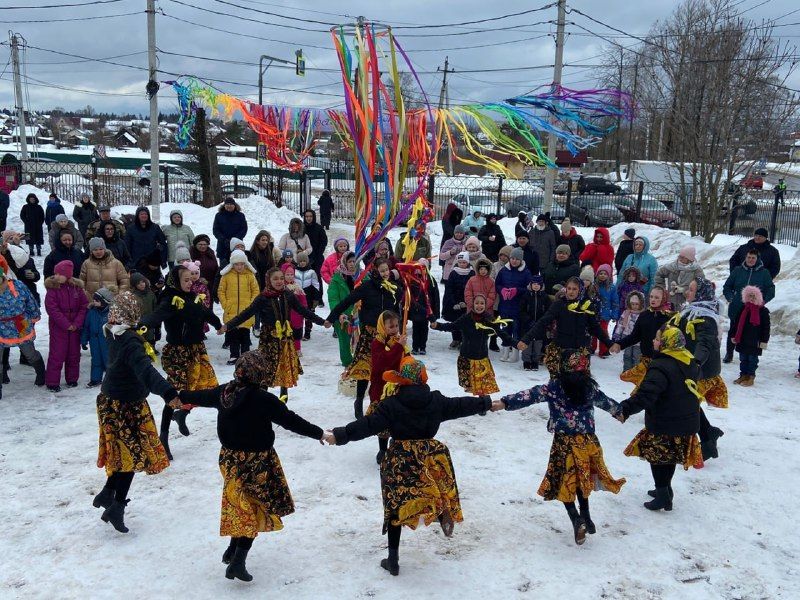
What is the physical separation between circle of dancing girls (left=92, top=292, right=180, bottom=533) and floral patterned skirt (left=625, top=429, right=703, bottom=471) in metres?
3.60

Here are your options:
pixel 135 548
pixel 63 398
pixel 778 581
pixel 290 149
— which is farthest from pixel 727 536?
pixel 290 149

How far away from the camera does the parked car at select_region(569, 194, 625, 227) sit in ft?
74.2

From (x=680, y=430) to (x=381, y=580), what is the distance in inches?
98.4

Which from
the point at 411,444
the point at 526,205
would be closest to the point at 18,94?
the point at 526,205

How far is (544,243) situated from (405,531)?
295 inches

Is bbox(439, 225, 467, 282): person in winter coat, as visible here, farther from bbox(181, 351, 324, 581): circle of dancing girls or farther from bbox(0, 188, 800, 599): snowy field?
bbox(181, 351, 324, 581): circle of dancing girls

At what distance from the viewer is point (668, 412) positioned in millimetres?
5309

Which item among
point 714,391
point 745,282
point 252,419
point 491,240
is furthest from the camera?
point 491,240

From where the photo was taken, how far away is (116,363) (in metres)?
4.96

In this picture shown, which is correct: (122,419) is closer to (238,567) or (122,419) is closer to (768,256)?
(238,567)

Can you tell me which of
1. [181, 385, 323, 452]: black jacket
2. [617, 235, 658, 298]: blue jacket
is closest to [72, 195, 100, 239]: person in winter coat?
[617, 235, 658, 298]: blue jacket

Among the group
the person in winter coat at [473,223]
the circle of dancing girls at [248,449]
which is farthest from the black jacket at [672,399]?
the person in winter coat at [473,223]

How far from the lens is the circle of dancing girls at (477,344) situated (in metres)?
7.36

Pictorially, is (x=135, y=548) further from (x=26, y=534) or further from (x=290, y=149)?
(x=290, y=149)
